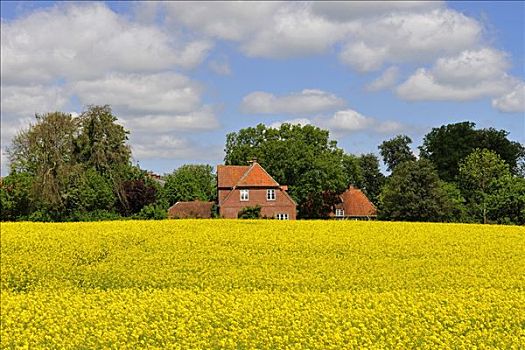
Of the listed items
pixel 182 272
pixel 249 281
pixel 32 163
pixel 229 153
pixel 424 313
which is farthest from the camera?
pixel 229 153

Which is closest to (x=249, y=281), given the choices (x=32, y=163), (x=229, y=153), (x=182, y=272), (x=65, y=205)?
(x=182, y=272)

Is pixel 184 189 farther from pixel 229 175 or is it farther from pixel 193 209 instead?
pixel 229 175

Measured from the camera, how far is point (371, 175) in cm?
9119

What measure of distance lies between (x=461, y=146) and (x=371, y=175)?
89.1ft

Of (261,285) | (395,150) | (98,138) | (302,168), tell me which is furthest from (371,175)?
(261,285)

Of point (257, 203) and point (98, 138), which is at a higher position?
point (98, 138)

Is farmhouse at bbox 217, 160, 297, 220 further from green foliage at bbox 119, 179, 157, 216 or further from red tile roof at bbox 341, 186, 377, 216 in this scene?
red tile roof at bbox 341, 186, 377, 216

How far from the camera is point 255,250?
1930cm

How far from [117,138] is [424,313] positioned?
36909mm

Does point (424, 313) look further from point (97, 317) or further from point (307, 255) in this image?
point (307, 255)

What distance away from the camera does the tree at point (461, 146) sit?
63.9 metres

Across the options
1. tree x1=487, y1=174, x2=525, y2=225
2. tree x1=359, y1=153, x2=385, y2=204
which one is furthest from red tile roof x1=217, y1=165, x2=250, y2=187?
tree x1=359, y1=153, x2=385, y2=204

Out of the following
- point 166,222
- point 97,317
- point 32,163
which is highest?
point 32,163

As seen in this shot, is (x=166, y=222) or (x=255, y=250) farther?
(x=166, y=222)
